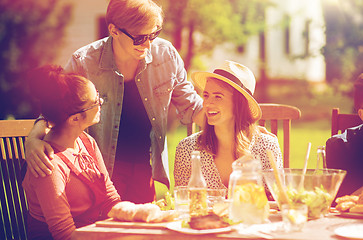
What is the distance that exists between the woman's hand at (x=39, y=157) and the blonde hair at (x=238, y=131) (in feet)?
3.82

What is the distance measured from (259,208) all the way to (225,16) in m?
10.5

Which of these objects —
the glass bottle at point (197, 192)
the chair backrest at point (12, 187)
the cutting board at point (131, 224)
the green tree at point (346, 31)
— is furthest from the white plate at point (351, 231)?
the green tree at point (346, 31)

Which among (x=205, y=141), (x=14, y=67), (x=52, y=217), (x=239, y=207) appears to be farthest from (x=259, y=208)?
(x=14, y=67)

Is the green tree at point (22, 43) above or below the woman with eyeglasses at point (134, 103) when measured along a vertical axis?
above

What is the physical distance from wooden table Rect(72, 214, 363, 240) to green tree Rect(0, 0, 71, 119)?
871 centimetres

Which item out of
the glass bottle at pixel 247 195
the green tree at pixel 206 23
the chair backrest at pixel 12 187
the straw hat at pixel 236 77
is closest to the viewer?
the glass bottle at pixel 247 195

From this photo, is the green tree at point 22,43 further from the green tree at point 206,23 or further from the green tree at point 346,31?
the green tree at point 346,31

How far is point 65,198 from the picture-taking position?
2.78m

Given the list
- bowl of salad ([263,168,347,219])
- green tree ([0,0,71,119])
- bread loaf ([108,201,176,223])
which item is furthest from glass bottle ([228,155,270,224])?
green tree ([0,0,71,119])

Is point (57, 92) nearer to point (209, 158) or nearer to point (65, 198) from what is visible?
point (65, 198)

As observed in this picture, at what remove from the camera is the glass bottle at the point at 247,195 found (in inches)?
95.0

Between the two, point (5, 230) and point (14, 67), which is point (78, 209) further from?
point (14, 67)

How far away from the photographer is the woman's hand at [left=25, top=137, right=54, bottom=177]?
274 cm

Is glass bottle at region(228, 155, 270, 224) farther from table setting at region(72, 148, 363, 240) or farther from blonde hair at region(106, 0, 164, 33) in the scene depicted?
blonde hair at region(106, 0, 164, 33)
